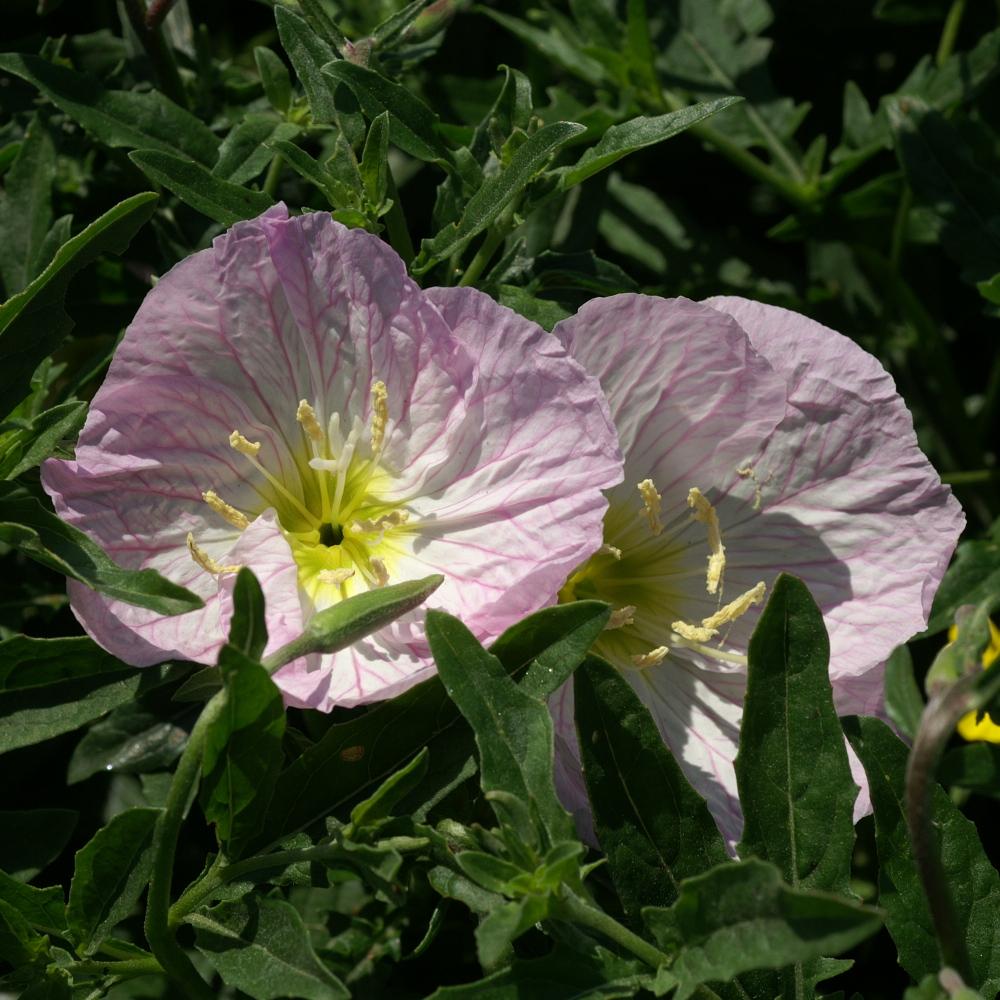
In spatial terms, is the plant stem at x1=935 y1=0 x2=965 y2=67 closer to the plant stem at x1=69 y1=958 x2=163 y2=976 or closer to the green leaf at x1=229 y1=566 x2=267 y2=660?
the green leaf at x1=229 y1=566 x2=267 y2=660

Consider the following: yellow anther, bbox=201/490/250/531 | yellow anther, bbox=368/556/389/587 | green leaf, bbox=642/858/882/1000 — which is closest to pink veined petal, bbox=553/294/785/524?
yellow anther, bbox=368/556/389/587

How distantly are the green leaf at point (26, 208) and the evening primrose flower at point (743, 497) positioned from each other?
798 millimetres

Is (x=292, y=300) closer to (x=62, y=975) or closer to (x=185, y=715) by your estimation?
(x=185, y=715)

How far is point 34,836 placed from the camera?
1.63m

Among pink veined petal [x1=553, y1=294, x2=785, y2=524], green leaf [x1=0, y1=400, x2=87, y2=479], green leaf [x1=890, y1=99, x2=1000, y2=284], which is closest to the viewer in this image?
green leaf [x1=0, y1=400, x2=87, y2=479]

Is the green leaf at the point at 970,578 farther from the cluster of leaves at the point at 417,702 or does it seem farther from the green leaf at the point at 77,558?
the green leaf at the point at 77,558

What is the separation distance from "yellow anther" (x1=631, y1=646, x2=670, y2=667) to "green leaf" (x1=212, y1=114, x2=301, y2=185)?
0.80 meters

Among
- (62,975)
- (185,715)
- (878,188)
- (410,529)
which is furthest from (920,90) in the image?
(62,975)

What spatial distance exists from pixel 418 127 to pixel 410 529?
1.67ft

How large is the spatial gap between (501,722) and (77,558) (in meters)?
0.49

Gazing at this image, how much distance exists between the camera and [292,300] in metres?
1.64

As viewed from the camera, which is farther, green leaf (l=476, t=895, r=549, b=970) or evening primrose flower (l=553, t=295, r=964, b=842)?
evening primrose flower (l=553, t=295, r=964, b=842)

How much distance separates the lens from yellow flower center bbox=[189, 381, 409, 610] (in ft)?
5.53

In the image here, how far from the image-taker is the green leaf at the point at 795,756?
1398 millimetres
